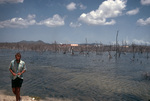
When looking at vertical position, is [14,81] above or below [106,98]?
above

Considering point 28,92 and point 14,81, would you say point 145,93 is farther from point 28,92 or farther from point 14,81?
point 14,81

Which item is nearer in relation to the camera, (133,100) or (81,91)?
(133,100)

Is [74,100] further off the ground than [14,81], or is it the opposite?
[14,81]

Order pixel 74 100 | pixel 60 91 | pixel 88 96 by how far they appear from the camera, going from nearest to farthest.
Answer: pixel 74 100 → pixel 88 96 → pixel 60 91

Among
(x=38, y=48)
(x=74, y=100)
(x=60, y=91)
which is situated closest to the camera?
(x=74, y=100)

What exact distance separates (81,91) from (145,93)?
6.97m

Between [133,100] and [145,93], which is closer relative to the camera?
[133,100]

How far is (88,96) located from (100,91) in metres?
2.22

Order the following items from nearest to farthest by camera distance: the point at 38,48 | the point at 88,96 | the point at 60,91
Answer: the point at 88,96 → the point at 60,91 → the point at 38,48

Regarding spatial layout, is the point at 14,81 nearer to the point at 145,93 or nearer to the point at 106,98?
the point at 106,98

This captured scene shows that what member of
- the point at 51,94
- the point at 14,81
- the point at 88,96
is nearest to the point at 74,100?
the point at 88,96

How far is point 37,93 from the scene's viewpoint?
1350cm

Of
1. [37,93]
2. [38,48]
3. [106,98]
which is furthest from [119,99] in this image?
[38,48]

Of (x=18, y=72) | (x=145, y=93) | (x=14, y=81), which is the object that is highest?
(x=18, y=72)
